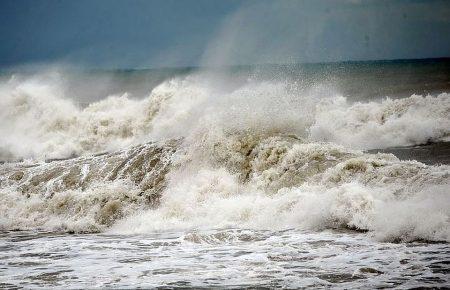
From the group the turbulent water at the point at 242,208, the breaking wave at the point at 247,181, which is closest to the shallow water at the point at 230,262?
the turbulent water at the point at 242,208

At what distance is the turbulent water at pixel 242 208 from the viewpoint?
27.2 feet

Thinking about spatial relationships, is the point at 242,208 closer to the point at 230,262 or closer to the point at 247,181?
the point at 247,181

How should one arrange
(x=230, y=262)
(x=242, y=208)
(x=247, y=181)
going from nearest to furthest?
(x=230, y=262)
(x=242, y=208)
(x=247, y=181)

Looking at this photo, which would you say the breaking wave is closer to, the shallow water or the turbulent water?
the turbulent water

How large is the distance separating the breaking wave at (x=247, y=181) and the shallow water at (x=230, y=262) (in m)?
0.72

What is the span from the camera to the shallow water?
764 centimetres

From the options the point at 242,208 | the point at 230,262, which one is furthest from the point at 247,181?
the point at 230,262

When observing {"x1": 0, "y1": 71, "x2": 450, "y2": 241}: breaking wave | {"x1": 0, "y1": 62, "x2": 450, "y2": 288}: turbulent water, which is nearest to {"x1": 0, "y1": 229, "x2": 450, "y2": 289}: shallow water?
{"x1": 0, "y1": 62, "x2": 450, "y2": 288}: turbulent water

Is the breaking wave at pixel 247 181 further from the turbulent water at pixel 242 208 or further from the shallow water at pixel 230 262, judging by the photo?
→ the shallow water at pixel 230 262

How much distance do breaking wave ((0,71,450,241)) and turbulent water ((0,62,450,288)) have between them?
0.04m

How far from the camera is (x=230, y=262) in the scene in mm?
8766

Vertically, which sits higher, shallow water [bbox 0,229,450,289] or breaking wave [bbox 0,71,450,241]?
breaking wave [bbox 0,71,450,241]

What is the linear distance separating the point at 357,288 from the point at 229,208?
208 inches

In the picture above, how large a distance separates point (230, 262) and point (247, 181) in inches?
190
